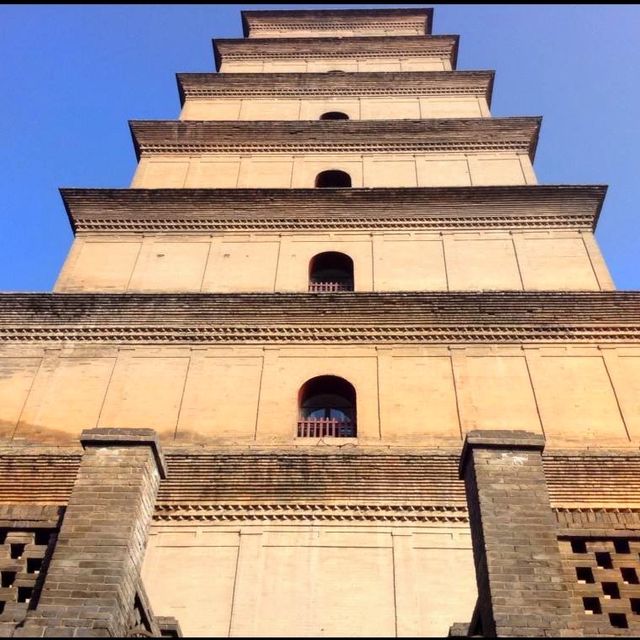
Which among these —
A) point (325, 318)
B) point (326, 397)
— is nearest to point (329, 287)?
point (325, 318)

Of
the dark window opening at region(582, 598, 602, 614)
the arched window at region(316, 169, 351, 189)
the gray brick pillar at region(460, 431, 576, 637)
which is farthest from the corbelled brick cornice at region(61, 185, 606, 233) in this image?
the dark window opening at region(582, 598, 602, 614)

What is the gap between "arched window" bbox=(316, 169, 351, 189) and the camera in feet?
50.0

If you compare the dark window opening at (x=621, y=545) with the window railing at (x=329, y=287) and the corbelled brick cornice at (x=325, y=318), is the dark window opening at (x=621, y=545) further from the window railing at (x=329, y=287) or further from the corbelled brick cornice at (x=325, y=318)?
the window railing at (x=329, y=287)

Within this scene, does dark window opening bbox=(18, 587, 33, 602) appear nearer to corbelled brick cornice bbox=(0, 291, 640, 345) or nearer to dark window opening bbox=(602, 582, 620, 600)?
dark window opening bbox=(602, 582, 620, 600)

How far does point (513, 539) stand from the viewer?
595 centimetres

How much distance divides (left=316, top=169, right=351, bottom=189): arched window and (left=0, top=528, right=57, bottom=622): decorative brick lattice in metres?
9.90

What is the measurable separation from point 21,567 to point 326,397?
533 cm

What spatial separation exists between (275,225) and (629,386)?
5942 mm

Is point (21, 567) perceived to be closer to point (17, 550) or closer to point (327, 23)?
point (17, 550)

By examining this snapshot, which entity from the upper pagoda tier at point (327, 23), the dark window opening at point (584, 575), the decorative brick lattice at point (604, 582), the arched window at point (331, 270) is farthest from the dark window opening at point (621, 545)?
the upper pagoda tier at point (327, 23)

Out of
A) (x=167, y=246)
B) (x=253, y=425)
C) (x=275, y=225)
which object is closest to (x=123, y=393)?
(x=253, y=425)

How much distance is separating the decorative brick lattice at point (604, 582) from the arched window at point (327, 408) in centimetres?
432

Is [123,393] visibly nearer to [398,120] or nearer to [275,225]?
[275,225]

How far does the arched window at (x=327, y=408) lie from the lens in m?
10.4
